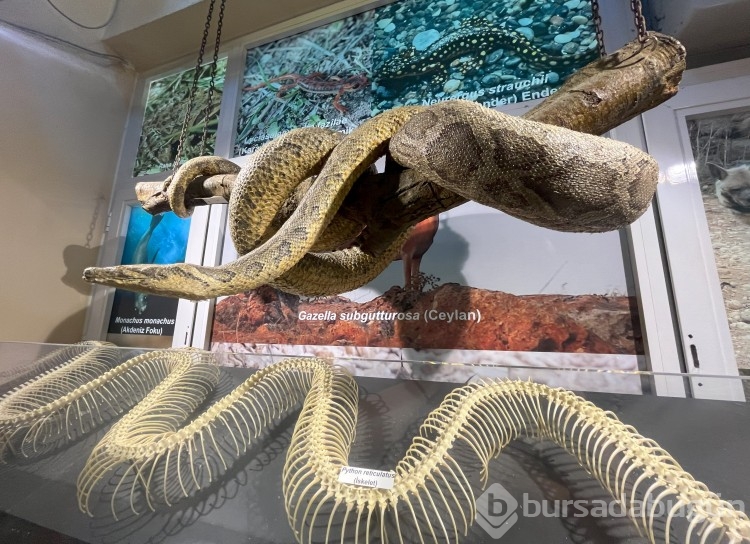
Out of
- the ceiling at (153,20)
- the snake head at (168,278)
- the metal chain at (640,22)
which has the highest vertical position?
the ceiling at (153,20)

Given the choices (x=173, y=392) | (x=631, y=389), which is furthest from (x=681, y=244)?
(x=173, y=392)

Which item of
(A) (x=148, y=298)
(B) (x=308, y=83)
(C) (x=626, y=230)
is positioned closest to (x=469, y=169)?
(C) (x=626, y=230)

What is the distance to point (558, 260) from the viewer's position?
1544 mm

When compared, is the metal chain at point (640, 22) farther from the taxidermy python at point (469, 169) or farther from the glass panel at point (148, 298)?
the glass panel at point (148, 298)

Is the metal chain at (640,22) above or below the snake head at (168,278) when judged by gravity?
above

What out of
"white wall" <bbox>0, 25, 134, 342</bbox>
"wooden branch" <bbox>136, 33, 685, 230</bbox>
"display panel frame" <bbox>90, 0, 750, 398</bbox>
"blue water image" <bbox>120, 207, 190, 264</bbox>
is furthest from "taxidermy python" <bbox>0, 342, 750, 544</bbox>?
"white wall" <bbox>0, 25, 134, 342</bbox>

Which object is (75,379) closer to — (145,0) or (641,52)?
(641,52)

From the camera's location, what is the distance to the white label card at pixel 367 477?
62cm

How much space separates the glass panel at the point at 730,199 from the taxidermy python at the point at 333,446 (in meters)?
1.05

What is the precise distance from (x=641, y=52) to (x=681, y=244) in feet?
3.32

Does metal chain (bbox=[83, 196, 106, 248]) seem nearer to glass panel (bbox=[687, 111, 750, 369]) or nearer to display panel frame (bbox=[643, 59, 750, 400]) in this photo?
display panel frame (bbox=[643, 59, 750, 400])

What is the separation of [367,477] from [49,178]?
324 centimetres

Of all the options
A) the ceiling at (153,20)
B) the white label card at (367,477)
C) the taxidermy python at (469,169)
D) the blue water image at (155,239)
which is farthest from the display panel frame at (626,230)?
the white label card at (367,477)

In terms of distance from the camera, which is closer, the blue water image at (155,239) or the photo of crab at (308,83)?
the photo of crab at (308,83)
